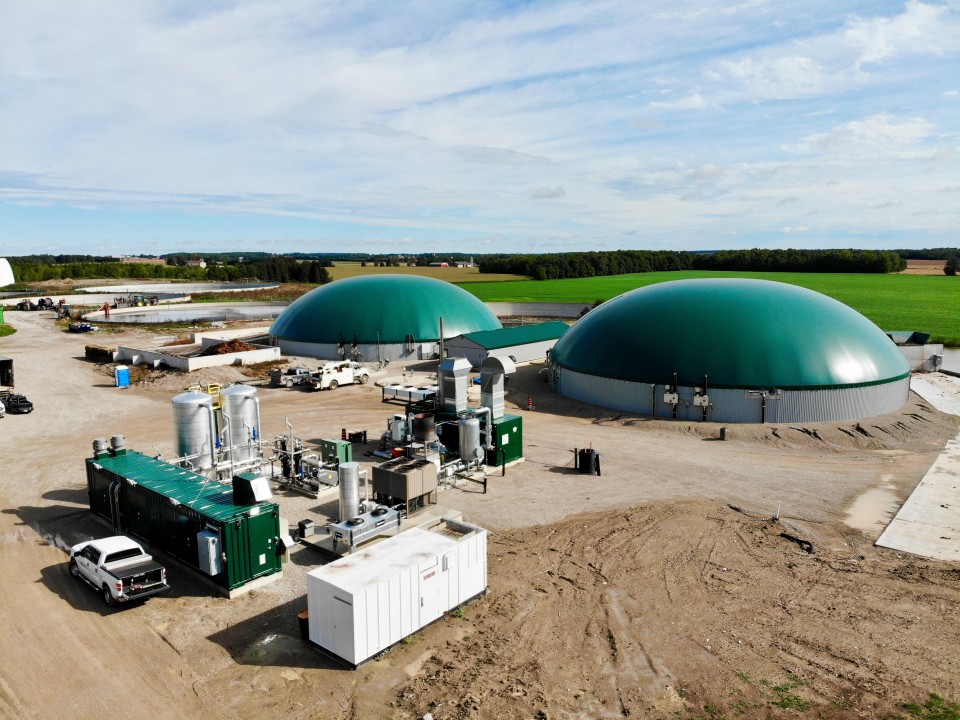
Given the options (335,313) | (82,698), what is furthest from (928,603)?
(335,313)

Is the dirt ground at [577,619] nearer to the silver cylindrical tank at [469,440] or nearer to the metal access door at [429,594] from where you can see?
the metal access door at [429,594]

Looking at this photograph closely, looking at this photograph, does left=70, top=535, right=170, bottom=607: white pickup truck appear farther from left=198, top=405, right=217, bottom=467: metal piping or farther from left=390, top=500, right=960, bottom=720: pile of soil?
left=390, top=500, right=960, bottom=720: pile of soil

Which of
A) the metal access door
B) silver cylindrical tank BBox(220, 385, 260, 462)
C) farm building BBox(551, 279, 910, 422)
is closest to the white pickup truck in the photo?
the metal access door

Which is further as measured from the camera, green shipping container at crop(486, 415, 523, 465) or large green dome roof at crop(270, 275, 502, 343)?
large green dome roof at crop(270, 275, 502, 343)

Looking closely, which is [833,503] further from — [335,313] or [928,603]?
[335,313]

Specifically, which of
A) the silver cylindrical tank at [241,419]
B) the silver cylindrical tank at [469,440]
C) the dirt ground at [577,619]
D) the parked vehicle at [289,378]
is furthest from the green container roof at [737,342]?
the silver cylindrical tank at [241,419]

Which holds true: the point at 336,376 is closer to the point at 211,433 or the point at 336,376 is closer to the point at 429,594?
the point at 211,433
